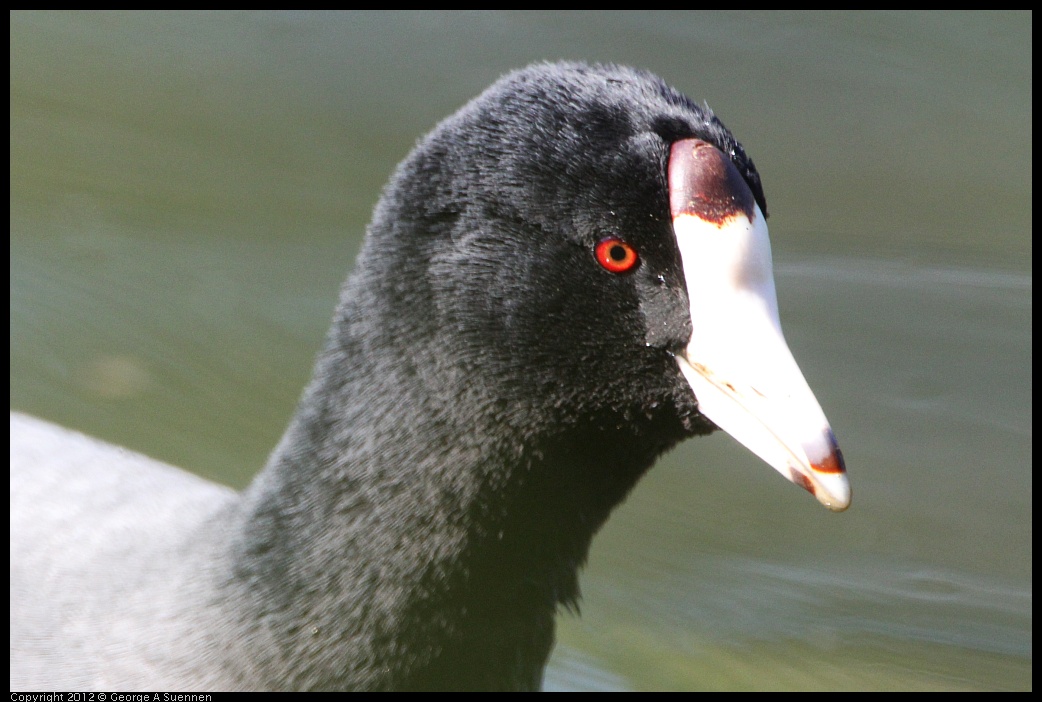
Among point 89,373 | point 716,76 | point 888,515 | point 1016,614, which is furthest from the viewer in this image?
point 716,76

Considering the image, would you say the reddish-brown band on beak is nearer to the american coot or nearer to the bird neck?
the american coot

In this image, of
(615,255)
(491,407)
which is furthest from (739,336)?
(491,407)

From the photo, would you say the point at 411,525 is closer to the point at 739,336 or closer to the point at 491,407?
the point at 491,407

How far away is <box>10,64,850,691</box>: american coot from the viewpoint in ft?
5.35

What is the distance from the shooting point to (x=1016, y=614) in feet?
9.71

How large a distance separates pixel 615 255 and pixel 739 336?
7.6 inches

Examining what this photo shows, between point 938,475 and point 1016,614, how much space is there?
424mm

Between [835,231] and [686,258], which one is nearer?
[686,258]

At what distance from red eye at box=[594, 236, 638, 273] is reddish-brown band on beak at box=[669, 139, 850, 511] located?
65mm

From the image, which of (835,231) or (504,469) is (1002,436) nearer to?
(835,231)

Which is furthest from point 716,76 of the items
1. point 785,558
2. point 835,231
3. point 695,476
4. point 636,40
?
point 785,558

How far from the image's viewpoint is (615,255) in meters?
1.66

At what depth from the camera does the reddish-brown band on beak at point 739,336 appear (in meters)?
1.52

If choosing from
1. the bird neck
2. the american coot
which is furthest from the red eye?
the bird neck
